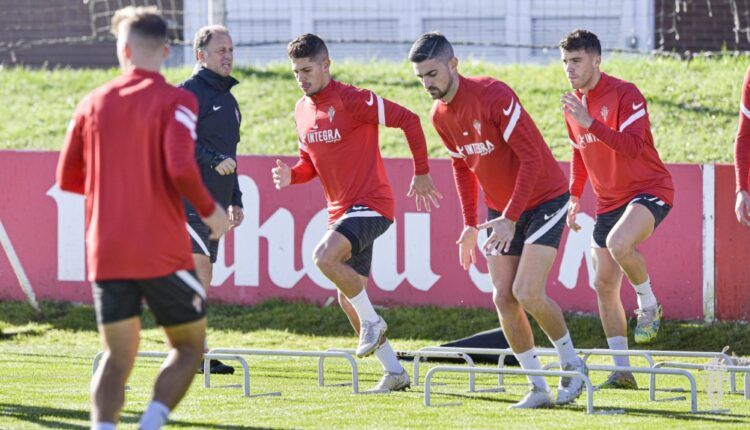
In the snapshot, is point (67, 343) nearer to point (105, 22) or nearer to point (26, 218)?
point (26, 218)

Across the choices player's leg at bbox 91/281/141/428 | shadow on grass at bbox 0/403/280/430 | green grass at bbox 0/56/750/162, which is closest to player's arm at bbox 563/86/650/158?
shadow on grass at bbox 0/403/280/430

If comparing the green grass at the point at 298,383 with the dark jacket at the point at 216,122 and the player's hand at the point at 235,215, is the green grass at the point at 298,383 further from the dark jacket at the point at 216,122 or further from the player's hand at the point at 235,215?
the dark jacket at the point at 216,122

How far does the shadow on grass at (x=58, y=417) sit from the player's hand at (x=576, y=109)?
2.92 metres

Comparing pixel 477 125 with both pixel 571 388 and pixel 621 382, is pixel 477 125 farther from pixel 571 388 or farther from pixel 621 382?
pixel 621 382

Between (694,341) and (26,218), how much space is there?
7.16 m

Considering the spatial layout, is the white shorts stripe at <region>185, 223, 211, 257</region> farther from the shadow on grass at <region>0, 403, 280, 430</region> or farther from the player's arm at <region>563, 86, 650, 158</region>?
the player's arm at <region>563, 86, 650, 158</region>

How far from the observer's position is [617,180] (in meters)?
9.49

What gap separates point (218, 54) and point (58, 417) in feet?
11.1

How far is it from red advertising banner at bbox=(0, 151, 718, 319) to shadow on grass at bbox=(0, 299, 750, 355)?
137 mm

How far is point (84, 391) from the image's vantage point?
9102mm

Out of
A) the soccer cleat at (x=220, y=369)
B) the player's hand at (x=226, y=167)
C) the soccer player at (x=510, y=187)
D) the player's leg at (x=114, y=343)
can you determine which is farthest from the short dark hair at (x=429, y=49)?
the soccer cleat at (x=220, y=369)

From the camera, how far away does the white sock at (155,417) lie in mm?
5621

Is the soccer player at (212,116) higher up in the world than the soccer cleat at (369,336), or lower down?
higher up

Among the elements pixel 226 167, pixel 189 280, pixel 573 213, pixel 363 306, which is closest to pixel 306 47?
pixel 226 167
